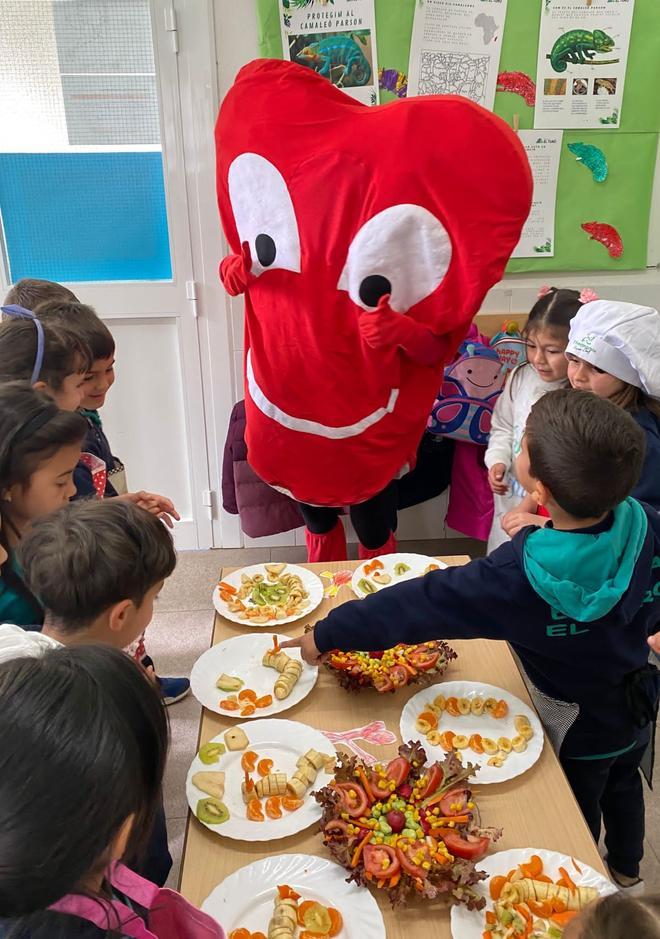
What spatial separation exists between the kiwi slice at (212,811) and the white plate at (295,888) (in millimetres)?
92

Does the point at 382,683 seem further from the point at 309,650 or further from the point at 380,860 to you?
the point at 380,860

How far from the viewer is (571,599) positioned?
1125 mm

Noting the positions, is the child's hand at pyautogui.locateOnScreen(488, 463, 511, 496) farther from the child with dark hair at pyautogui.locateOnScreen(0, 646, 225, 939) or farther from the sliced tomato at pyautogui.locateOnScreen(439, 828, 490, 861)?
the child with dark hair at pyautogui.locateOnScreen(0, 646, 225, 939)

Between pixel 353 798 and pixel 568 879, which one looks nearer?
pixel 568 879

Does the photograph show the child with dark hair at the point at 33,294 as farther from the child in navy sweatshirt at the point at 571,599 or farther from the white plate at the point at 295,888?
the white plate at the point at 295,888

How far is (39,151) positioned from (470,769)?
2507 millimetres

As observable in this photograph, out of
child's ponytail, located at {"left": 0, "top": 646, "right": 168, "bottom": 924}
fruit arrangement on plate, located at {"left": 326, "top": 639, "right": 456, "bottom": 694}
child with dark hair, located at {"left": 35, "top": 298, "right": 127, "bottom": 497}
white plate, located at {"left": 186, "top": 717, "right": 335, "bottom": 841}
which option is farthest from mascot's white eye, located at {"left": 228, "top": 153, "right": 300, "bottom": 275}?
child's ponytail, located at {"left": 0, "top": 646, "right": 168, "bottom": 924}

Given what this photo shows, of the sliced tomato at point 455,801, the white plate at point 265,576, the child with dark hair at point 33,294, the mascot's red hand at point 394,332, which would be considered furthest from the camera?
the child with dark hair at point 33,294

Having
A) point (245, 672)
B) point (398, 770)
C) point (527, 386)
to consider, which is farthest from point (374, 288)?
point (398, 770)

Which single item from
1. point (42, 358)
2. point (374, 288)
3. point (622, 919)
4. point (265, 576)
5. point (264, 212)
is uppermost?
point (264, 212)

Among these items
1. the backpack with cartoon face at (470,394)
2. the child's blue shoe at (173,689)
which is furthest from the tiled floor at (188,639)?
the backpack with cartoon face at (470,394)

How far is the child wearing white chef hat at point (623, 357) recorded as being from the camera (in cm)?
167

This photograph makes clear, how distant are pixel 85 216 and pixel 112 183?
16 cm

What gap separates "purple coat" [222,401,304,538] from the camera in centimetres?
259
